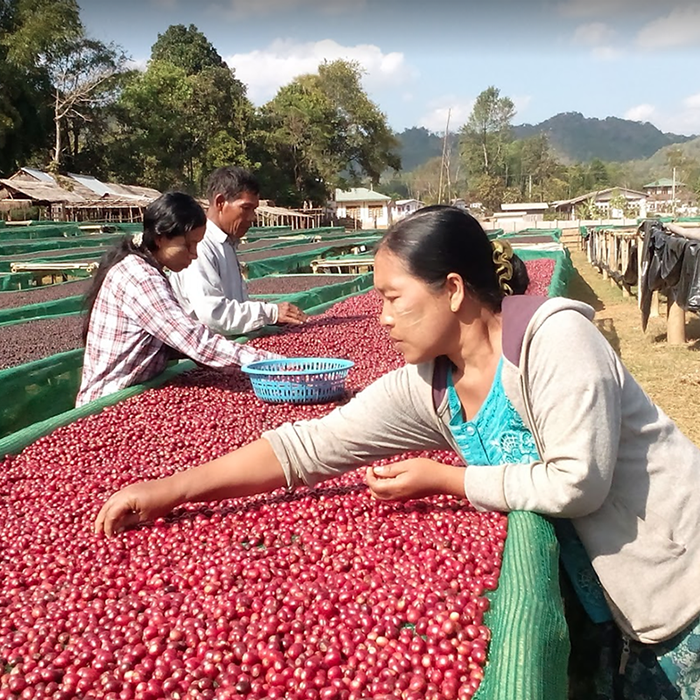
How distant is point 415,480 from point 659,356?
6.55 m

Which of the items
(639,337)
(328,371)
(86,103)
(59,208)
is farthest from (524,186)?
(328,371)

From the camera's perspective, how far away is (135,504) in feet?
6.04

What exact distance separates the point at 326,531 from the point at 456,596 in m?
0.45

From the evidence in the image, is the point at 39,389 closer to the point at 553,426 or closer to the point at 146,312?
the point at 146,312

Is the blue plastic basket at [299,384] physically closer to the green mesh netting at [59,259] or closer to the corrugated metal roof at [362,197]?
the green mesh netting at [59,259]

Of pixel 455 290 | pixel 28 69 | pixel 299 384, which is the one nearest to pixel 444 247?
pixel 455 290

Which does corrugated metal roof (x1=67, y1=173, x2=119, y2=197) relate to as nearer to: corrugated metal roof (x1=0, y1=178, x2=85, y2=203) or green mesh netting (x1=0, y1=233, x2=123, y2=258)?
corrugated metal roof (x1=0, y1=178, x2=85, y2=203)

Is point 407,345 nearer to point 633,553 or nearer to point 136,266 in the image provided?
Result: point 633,553

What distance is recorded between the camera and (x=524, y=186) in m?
86.5

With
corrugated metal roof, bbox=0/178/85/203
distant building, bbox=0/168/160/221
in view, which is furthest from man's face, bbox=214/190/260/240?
corrugated metal roof, bbox=0/178/85/203

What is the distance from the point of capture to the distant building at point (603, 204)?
5017 cm

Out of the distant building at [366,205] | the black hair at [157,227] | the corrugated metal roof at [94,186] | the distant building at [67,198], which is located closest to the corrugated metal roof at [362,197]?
the distant building at [366,205]

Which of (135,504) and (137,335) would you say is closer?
(135,504)

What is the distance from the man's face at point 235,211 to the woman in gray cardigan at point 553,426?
9.90 ft
